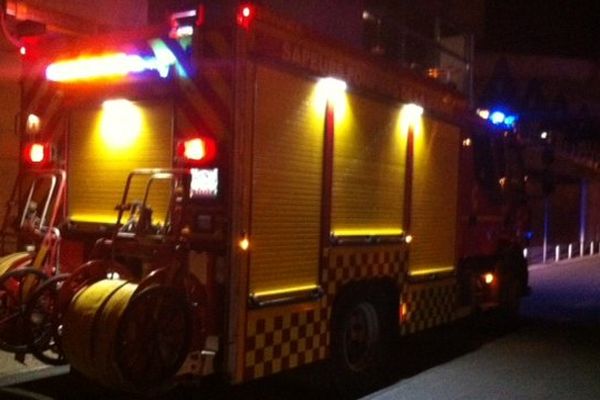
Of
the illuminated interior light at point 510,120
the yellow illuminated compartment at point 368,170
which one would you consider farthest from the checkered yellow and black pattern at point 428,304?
the illuminated interior light at point 510,120

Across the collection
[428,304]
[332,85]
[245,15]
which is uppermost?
[245,15]

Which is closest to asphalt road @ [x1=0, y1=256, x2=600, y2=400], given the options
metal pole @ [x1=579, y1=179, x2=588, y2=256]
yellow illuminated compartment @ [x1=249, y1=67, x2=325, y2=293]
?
yellow illuminated compartment @ [x1=249, y1=67, x2=325, y2=293]

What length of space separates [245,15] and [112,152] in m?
1.74

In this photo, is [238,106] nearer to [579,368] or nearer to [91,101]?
[91,101]

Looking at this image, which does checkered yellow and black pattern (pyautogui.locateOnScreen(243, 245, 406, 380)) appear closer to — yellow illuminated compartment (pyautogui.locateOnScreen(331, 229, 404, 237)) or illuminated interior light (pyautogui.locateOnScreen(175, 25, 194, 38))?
yellow illuminated compartment (pyautogui.locateOnScreen(331, 229, 404, 237))

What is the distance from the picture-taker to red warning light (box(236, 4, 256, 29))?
5.09 m

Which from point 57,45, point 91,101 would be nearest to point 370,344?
point 91,101

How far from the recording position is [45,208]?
6.32 meters

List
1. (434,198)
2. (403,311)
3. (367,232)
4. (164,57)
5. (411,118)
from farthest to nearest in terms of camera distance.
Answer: (434,198), (411,118), (403,311), (367,232), (164,57)

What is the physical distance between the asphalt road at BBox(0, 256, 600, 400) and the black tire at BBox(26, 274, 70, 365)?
719mm

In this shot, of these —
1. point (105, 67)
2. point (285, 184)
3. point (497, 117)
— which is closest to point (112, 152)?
point (105, 67)

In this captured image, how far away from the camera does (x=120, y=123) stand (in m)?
6.03

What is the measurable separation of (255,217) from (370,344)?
2196 millimetres

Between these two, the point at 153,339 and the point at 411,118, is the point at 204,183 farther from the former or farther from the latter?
the point at 411,118
